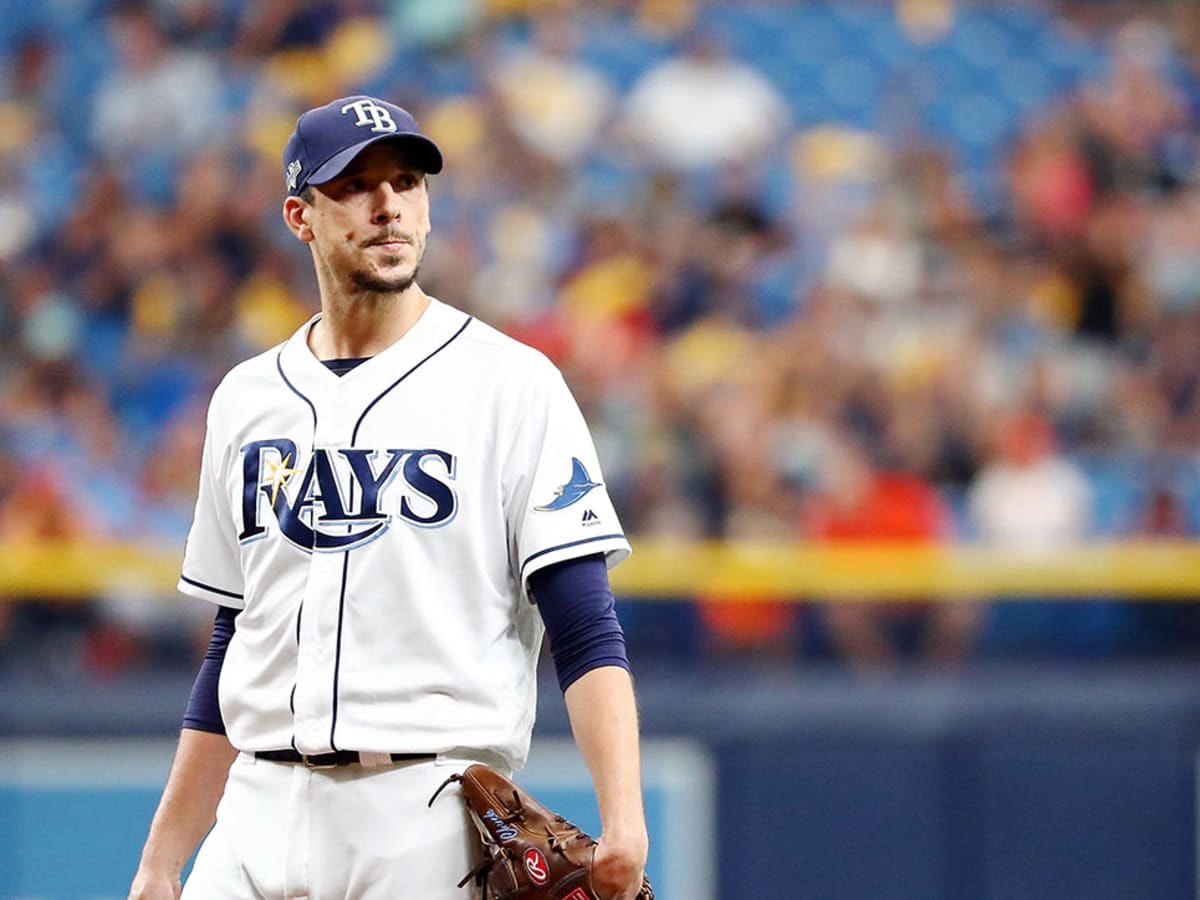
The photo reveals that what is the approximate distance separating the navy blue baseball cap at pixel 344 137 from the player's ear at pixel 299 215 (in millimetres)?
34

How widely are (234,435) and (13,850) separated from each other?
367 centimetres

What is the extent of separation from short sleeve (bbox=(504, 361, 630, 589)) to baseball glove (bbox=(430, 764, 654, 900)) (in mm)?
299

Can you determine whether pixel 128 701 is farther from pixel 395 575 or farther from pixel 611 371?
pixel 395 575

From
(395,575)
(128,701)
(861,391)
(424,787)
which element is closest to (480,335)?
(395,575)

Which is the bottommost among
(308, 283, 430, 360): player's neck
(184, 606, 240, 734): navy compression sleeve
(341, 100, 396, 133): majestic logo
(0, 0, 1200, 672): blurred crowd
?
(184, 606, 240, 734): navy compression sleeve

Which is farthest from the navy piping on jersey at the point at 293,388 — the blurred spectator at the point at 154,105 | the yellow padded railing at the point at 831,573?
the blurred spectator at the point at 154,105

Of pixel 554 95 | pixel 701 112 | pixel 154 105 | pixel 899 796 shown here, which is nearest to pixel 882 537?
pixel 899 796

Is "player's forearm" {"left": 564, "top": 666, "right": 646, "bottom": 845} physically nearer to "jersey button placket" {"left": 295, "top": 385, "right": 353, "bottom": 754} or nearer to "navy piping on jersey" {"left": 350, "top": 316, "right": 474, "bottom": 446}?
"jersey button placket" {"left": 295, "top": 385, "right": 353, "bottom": 754}

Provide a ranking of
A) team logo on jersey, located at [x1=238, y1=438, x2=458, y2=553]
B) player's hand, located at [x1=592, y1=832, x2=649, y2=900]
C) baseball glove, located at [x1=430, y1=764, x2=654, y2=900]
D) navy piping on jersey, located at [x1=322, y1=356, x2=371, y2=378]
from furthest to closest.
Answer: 1. navy piping on jersey, located at [x1=322, y1=356, x2=371, y2=378]
2. team logo on jersey, located at [x1=238, y1=438, x2=458, y2=553]
3. baseball glove, located at [x1=430, y1=764, x2=654, y2=900]
4. player's hand, located at [x1=592, y1=832, x2=649, y2=900]

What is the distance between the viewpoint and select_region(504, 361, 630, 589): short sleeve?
2.72m

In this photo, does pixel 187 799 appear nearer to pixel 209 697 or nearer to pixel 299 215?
pixel 209 697

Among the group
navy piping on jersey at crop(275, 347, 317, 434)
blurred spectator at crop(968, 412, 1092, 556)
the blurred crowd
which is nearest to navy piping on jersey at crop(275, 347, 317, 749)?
navy piping on jersey at crop(275, 347, 317, 434)

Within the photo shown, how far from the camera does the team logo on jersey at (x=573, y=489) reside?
8.99 feet

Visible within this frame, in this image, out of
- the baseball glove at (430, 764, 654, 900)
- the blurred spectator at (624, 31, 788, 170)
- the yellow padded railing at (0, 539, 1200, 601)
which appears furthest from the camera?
the blurred spectator at (624, 31, 788, 170)
